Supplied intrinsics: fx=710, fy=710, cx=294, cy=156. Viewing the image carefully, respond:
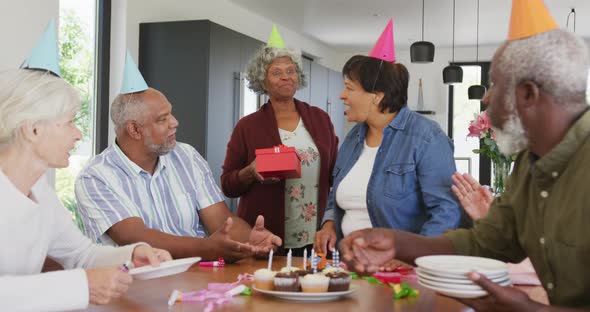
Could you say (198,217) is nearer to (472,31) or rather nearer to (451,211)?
(451,211)

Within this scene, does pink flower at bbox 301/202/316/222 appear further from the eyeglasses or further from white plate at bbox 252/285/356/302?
white plate at bbox 252/285/356/302

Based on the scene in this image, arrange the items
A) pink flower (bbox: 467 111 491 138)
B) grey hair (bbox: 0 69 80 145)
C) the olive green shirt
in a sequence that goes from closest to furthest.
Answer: the olive green shirt, grey hair (bbox: 0 69 80 145), pink flower (bbox: 467 111 491 138)

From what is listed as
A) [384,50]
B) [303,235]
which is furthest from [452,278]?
[303,235]

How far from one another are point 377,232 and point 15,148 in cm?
90

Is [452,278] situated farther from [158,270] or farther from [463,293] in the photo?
[158,270]

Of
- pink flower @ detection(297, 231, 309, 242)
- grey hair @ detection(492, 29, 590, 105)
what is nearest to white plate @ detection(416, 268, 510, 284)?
grey hair @ detection(492, 29, 590, 105)

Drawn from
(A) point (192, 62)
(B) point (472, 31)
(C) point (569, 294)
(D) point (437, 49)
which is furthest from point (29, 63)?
(D) point (437, 49)

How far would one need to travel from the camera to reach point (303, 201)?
3168mm

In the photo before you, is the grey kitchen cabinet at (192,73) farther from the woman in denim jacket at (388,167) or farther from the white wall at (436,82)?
the white wall at (436,82)

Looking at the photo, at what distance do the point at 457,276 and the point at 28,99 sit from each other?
1068 mm

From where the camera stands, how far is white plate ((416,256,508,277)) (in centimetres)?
143

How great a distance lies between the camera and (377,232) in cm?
174

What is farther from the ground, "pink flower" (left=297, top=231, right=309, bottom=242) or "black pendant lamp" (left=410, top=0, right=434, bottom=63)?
"black pendant lamp" (left=410, top=0, right=434, bottom=63)

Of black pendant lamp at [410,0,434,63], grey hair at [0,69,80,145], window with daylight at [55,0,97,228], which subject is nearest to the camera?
grey hair at [0,69,80,145]
